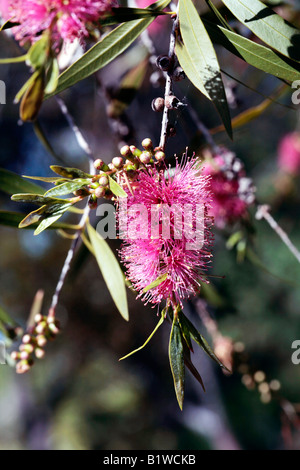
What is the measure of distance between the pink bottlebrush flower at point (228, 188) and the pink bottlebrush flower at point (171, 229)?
2.19ft

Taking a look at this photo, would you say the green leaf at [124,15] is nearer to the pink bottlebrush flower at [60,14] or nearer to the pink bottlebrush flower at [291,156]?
the pink bottlebrush flower at [60,14]

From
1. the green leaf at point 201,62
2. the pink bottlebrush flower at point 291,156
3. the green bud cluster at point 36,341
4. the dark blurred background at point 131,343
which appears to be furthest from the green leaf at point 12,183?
the pink bottlebrush flower at point 291,156

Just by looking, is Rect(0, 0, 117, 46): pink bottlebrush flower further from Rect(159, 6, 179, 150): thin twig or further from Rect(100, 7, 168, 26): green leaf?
Rect(159, 6, 179, 150): thin twig

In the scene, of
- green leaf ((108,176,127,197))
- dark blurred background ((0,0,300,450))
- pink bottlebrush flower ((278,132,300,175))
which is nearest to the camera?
green leaf ((108,176,127,197))

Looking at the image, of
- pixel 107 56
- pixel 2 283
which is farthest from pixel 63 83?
pixel 2 283

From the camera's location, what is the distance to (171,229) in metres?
0.83

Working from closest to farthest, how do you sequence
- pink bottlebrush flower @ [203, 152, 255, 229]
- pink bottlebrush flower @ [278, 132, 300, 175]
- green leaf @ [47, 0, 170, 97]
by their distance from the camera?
green leaf @ [47, 0, 170, 97] < pink bottlebrush flower @ [203, 152, 255, 229] < pink bottlebrush flower @ [278, 132, 300, 175]

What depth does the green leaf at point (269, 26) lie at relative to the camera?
737 millimetres

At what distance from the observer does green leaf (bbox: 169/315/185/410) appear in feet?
2.56

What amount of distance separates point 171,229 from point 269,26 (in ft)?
1.40

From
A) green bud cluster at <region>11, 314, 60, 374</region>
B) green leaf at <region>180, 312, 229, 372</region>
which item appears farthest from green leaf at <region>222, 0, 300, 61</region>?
green bud cluster at <region>11, 314, 60, 374</region>

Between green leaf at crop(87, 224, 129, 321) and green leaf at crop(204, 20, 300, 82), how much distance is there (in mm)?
573

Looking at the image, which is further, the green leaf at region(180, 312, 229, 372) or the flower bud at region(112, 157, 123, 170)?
the green leaf at region(180, 312, 229, 372)
